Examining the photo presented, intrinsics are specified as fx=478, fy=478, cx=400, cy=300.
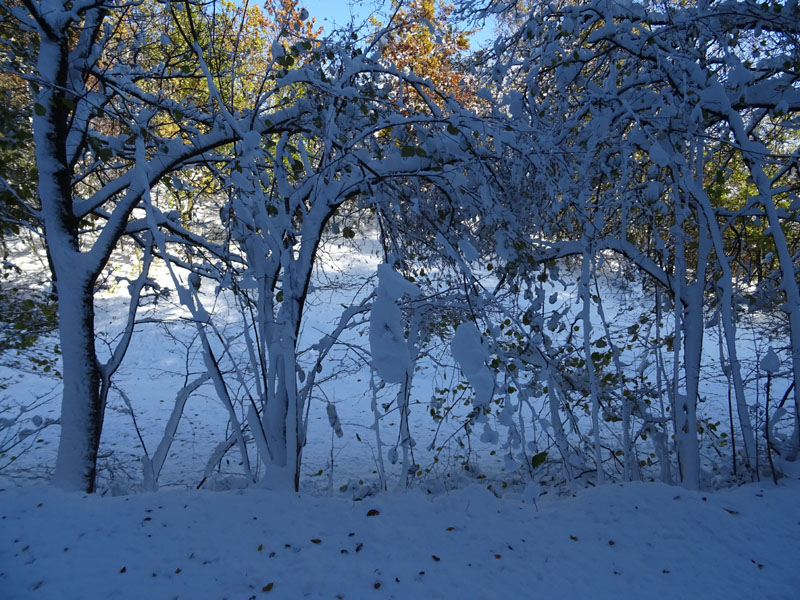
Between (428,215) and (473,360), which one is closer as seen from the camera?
(473,360)

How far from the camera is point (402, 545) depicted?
319cm

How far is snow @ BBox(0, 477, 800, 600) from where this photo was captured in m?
2.73

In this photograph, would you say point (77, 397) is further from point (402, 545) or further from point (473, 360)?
point (473, 360)

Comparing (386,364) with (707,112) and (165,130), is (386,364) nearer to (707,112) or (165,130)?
(707,112)

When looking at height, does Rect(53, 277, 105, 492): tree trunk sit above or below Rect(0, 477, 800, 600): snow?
above

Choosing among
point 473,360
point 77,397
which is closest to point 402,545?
point 473,360

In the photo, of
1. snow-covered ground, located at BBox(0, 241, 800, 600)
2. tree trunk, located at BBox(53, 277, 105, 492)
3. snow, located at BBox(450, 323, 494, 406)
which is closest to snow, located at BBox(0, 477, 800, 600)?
snow-covered ground, located at BBox(0, 241, 800, 600)

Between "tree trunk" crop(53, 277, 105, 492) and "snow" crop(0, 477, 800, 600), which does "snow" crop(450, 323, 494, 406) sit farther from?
"tree trunk" crop(53, 277, 105, 492)

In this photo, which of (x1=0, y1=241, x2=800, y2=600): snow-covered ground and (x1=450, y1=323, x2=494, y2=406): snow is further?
(x1=0, y1=241, x2=800, y2=600): snow-covered ground

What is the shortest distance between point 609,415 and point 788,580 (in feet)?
7.57

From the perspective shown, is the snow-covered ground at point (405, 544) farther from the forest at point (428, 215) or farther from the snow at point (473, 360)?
the snow at point (473, 360)

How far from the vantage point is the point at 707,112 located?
180 inches

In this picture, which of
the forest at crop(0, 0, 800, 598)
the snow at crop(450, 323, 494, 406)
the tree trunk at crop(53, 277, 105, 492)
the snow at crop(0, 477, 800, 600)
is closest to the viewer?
the snow at crop(450, 323, 494, 406)

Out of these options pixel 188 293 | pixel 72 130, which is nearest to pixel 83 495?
pixel 188 293
